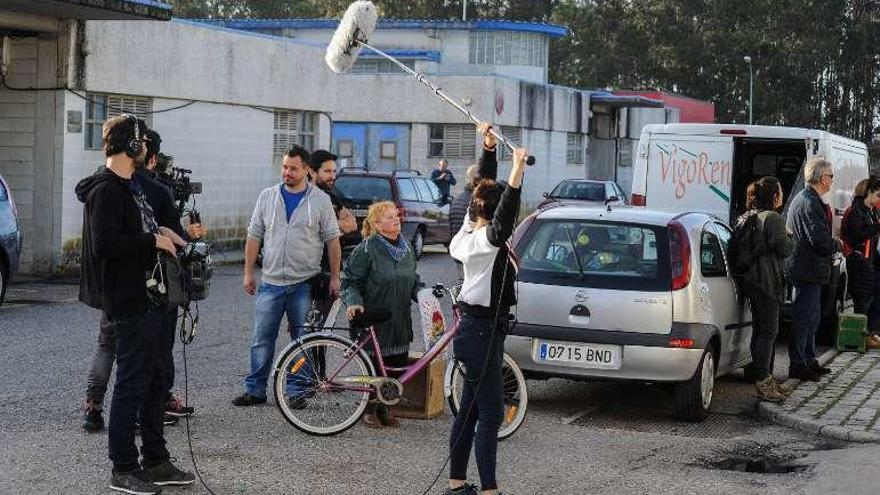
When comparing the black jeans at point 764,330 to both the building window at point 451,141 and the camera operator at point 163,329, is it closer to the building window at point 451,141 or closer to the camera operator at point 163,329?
the camera operator at point 163,329

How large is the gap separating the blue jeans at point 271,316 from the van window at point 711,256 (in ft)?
9.23

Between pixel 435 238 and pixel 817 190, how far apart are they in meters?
14.9

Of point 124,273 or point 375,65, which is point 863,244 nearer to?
point 124,273

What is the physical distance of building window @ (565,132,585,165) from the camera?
4631cm

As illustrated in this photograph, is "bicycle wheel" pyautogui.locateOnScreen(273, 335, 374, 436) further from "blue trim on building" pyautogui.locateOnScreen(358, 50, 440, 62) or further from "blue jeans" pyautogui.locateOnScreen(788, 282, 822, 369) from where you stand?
"blue trim on building" pyautogui.locateOnScreen(358, 50, 440, 62)

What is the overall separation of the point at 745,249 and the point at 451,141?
2986 centimetres

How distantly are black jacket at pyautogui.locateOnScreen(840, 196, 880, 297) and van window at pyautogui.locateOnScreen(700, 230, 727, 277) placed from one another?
3831 mm

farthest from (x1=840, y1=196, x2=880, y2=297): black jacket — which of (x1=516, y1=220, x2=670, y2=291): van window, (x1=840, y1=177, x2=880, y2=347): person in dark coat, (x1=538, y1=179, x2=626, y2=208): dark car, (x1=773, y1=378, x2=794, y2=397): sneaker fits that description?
(x1=538, y1=179, x2=626, y2=208): dark car

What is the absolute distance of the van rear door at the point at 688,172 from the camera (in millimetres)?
16656

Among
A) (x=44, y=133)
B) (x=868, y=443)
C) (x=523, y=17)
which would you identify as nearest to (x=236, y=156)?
(x=44, y=133)

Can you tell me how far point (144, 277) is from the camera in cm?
709

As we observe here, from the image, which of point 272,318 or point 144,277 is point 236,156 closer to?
point 272,318

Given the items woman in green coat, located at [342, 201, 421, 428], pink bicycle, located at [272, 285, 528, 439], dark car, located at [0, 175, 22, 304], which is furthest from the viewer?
dark car, located at [0, 175, 22, 304]

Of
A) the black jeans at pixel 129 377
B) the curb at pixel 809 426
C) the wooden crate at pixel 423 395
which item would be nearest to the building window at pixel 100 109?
the wooden crate at pixel 423 395
